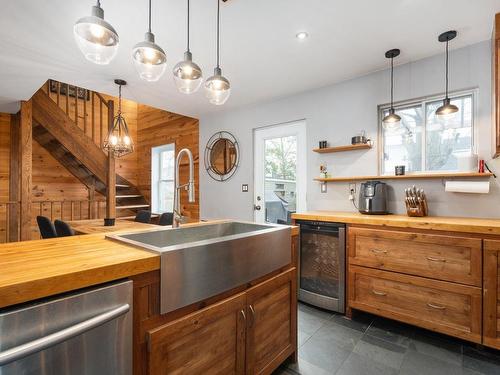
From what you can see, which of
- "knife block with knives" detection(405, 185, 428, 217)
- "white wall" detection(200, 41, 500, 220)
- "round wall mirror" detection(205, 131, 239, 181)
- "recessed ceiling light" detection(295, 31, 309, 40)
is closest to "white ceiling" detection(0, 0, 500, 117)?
"recessed ceiling light" detection(295, 31, 309, 40)

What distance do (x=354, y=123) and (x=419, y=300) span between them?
74.0 inches

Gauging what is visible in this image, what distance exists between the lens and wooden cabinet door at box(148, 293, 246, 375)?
995mm

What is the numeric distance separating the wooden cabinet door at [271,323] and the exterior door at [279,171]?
1845 millimetres

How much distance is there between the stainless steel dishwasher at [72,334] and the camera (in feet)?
2.24

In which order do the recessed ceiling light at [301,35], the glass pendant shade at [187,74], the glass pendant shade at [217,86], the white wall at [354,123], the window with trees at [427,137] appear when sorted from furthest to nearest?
1. the window with trees at [427,137]
2. the white wall at [354,123]
3. the recessed ceiling light at [301,35]
4. the glass pendant shade at [217,86]
5. the glass pendant shade at [187,74]

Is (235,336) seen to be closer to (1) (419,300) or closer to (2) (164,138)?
(1) (419,300)

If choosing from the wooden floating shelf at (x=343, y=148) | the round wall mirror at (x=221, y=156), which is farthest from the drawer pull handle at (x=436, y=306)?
the round wall mirror at (x=221, y=156)

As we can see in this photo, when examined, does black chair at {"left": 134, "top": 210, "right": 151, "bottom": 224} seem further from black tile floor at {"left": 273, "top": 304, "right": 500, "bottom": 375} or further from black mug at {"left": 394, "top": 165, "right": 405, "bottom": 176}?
black mug at {"left": 394, "top": 165, "right": 405, "bottom": 176}

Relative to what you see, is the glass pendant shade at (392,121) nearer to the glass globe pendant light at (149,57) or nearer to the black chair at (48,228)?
the glass globe pendant light at (149,57)

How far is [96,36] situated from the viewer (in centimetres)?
133

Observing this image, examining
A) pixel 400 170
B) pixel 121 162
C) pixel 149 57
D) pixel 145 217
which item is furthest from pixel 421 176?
pixel 121 162

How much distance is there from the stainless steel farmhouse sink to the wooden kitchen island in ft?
0.15

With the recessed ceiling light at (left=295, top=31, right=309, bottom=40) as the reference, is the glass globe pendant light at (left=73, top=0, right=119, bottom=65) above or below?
below

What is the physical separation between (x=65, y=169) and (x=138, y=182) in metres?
1.43
